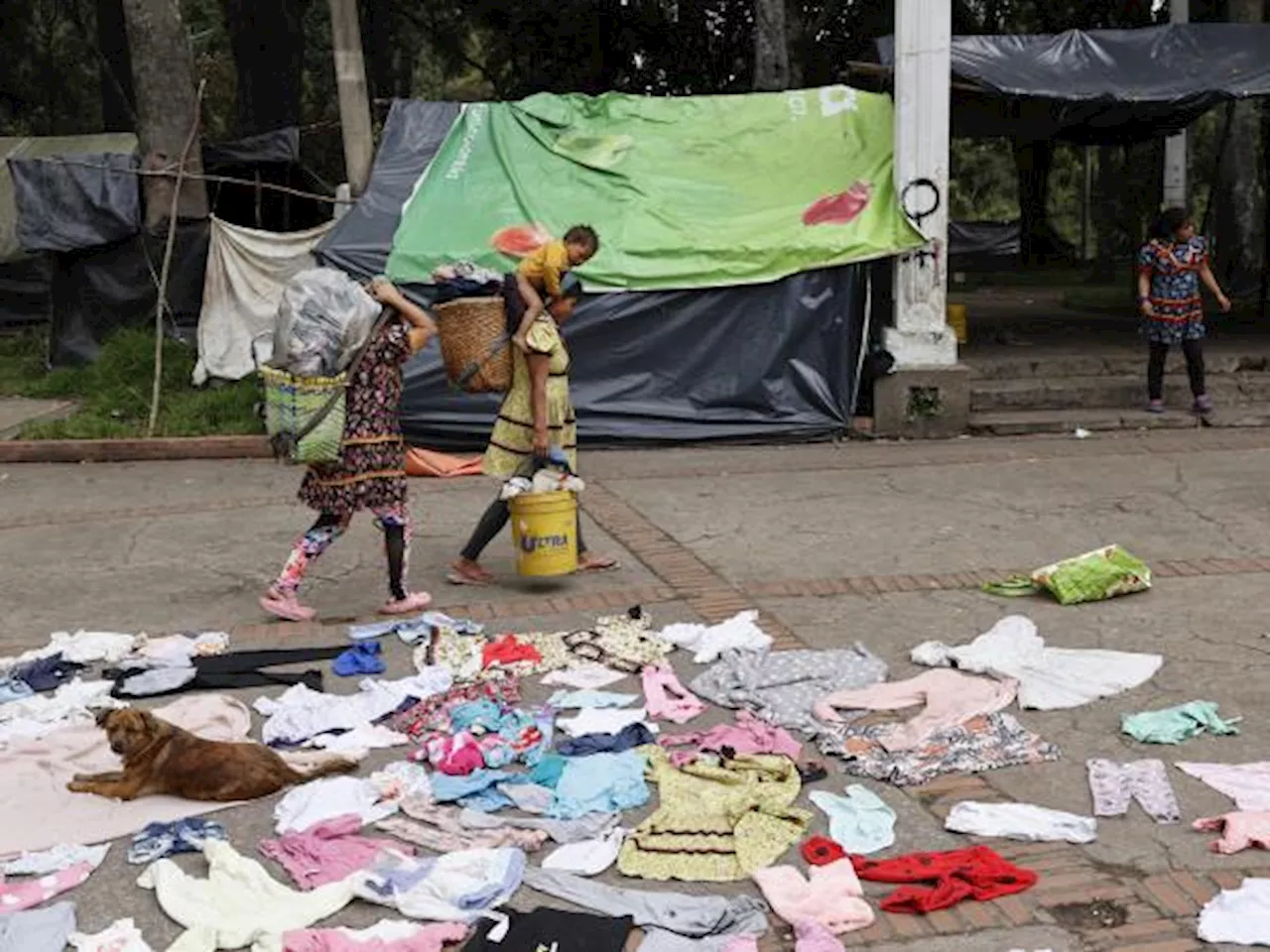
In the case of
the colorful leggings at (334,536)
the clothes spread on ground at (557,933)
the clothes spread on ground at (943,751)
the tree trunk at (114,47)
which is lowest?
the clothes spread on ground at (943,751)

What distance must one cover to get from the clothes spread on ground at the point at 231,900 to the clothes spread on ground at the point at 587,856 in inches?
22.7

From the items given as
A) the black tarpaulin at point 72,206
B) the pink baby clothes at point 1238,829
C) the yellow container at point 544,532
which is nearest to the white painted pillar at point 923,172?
the yellow container at point 544,532

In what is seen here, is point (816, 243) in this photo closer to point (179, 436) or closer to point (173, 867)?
point (179, 436)

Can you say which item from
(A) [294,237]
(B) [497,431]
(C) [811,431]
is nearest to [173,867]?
(B) [497,431]

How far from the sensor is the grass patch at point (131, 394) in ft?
37.3

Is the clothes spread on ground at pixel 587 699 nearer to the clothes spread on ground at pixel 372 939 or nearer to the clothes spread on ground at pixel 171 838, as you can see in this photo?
the clothes spread on ground at pixel 171 838

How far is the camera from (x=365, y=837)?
160 inches

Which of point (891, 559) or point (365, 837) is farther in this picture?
point (891, 559)

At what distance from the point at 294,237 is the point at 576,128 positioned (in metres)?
3.30

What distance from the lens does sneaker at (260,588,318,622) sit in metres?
6.33

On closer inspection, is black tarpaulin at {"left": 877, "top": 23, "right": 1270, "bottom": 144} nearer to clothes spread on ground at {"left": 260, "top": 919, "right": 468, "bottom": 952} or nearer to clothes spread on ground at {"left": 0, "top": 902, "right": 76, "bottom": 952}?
clothes spread on ground at {"left": 260, "top": 919, "right": 468, "bottom": 952}

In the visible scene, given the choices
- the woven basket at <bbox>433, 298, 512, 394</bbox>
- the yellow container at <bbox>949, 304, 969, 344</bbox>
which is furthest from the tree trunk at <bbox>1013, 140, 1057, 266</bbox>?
the woven basket at <bbox>433, 298, 512, 394</bbox>

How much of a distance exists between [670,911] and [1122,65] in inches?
386

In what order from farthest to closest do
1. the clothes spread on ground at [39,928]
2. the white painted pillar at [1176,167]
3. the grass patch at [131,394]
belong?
the white painted pillar at [1176,167], the grass patch at [131,394], the clothes spread on ground at [39,928]
